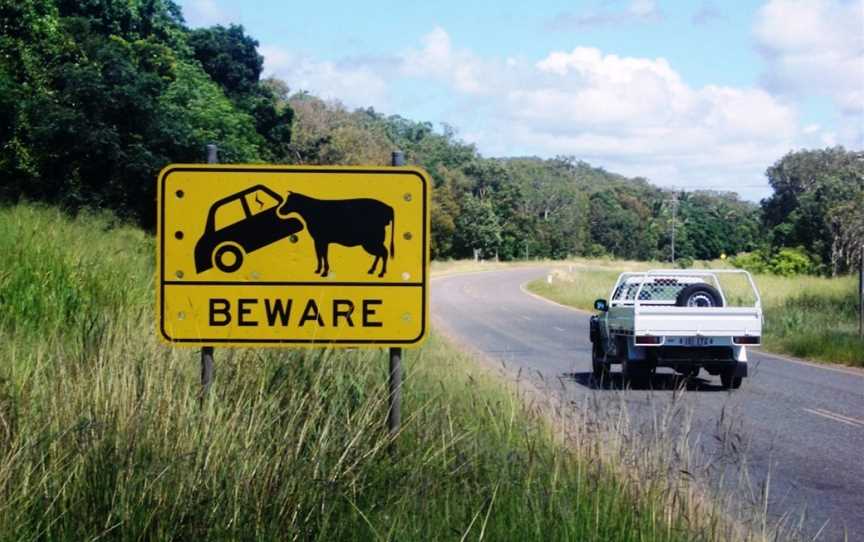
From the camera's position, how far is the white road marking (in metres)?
14.0

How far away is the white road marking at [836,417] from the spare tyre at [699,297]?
2.94 m

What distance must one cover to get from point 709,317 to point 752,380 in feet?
9.89

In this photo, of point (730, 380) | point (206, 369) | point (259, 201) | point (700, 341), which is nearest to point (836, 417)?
point (730, 380)

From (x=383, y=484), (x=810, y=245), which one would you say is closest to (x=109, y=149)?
(x=383, y=484)

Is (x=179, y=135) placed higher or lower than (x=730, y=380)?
higher

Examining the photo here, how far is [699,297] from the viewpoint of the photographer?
58.7 feet

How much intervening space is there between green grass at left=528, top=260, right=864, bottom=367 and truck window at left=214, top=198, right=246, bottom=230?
754 inches

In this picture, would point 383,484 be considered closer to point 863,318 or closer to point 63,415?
point 63,415

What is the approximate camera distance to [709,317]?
16797 millimetres

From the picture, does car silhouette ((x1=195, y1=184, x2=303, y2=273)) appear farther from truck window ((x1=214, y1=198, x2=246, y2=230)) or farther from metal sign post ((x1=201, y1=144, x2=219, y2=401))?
metal sign post ((x1=201, y1=144, x2=219, y2=401))

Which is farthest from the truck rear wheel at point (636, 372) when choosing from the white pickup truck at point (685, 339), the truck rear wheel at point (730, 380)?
the truck rear wheel at point (730, 380)

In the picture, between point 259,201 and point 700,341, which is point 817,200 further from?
point 259,201

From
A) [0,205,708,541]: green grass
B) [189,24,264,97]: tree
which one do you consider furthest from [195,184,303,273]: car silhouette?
[189,24,264,97]: tree

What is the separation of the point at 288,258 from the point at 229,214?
0.40m
